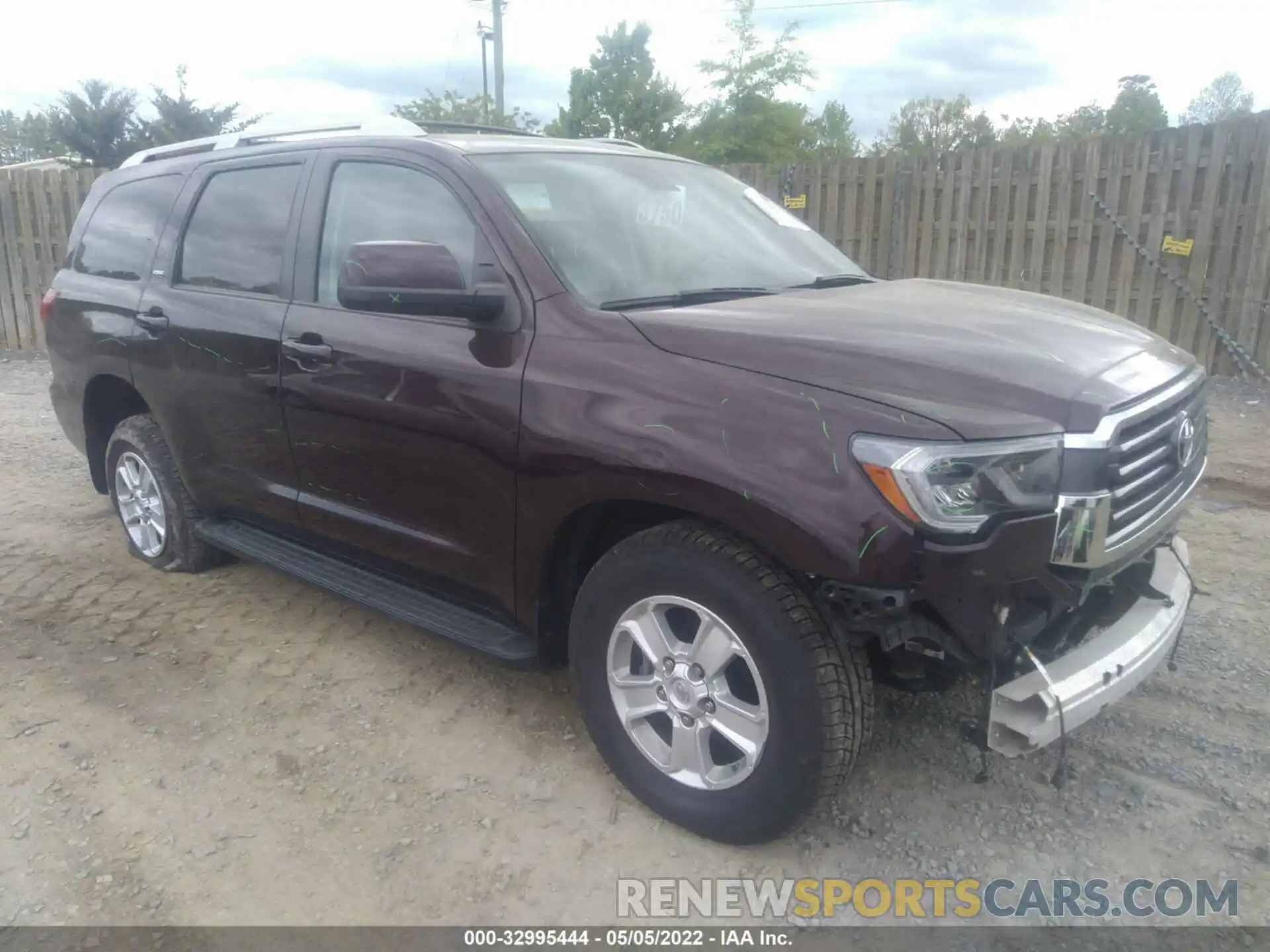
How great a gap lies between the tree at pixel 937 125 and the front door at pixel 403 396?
4973cm

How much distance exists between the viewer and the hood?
2.21m

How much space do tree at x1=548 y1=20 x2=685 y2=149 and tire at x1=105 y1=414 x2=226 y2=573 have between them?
95.3ft

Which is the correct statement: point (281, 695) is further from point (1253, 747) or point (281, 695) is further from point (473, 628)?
point (1253, 747)

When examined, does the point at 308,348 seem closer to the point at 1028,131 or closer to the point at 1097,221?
the point at 1097,221

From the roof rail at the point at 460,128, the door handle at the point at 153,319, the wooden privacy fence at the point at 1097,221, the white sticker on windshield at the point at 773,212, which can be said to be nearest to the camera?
the white sticker on windshield at the point at 773,212

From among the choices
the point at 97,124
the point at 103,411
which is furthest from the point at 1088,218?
the point at 97,124

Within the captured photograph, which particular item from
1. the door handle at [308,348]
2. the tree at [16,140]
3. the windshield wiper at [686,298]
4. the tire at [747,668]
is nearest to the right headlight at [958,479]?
the tire at [747,668]

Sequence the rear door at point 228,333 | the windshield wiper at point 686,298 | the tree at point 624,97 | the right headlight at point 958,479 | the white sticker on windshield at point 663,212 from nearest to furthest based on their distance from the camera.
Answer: the right headlight at point 958,479, the windshield wiper at point 686,298, the white sticker on windshield at point 663,212, the rear door at point 228,333, the tree at point 624,97

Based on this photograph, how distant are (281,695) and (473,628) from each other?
36.9 inches

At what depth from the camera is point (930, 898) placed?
2.48 m

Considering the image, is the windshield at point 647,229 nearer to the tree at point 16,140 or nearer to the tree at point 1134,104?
the tree at point 1134,104

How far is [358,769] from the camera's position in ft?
10.00

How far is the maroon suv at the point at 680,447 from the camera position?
2.19 m

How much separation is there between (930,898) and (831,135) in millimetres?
46429
